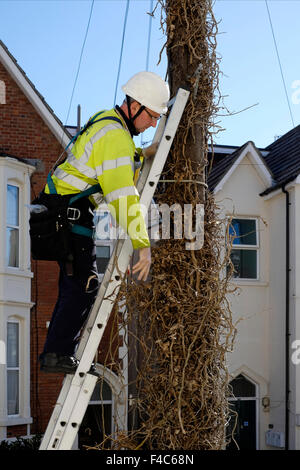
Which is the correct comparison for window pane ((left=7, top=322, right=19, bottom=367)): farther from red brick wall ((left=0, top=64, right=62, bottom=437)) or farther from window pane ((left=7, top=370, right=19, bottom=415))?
red brick wall ((left=0, top=64, right=62, bottom=437))

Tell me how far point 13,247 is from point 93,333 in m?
11.9

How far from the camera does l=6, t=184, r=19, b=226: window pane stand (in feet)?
52.9

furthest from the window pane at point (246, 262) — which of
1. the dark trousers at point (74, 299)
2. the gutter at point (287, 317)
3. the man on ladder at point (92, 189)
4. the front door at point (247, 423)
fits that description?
the dark trousers at point (74, 299)

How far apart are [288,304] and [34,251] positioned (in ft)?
46.5

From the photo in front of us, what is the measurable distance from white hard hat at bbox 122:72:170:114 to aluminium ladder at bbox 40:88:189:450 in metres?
0.12

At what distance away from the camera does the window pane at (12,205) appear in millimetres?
16125

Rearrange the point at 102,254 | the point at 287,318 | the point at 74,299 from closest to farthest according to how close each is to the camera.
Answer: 1. the point at 74,299
2. the point at 102,254
3. the point at 287,318

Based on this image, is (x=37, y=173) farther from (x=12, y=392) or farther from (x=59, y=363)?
(x=59, y=363)

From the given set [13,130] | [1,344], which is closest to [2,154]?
[13,130]

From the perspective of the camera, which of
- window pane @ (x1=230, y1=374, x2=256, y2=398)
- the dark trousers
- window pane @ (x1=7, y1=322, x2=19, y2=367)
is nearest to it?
the dark trousers

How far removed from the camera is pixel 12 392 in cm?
1588

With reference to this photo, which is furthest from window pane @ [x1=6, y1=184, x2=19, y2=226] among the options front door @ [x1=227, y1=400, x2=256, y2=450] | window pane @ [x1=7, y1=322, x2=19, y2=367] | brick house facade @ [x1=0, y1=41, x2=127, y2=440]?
front door @ [x1=227, y1=400, x2=256, y2=450]

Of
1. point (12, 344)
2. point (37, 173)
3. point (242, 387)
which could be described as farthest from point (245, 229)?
point (12, 344)
